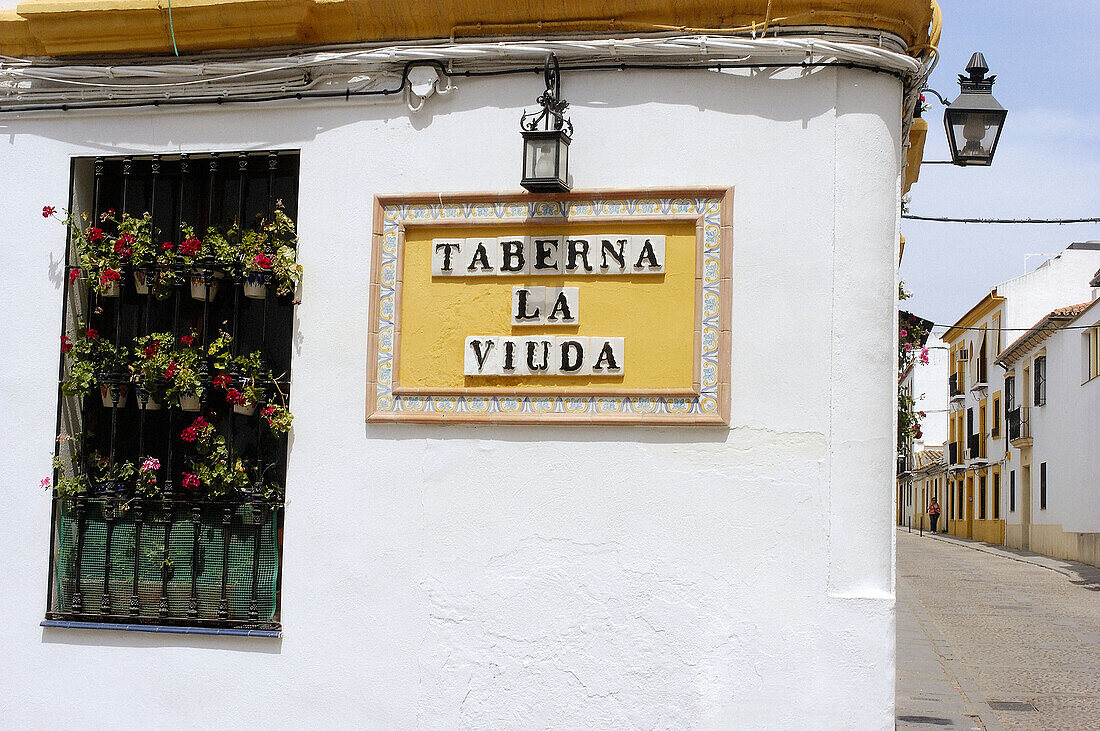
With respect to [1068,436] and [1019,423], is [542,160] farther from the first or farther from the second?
[1019,423]

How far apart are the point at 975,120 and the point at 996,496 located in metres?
38.0

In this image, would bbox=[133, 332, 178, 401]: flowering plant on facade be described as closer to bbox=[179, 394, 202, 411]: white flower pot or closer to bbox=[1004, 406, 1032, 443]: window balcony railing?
bbox=[179, 394, 202, 411]: white flower pot

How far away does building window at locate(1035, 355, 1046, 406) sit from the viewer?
1385 inches

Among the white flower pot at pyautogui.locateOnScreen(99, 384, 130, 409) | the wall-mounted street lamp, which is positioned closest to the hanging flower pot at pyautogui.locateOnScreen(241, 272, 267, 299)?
the white flower pot at pyautogui.locateOnScreen(99, 384, 130, 409)

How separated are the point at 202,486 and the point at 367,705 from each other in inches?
58.0

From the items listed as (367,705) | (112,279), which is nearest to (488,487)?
(367,705)

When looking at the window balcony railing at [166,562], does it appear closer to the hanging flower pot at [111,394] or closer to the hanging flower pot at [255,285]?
the hanging flower pot at [111,394]

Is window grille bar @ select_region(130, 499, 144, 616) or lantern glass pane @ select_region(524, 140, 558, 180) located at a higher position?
lantern glass pane @ select_region(524, 140, 558, 180)

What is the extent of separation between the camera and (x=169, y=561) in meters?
6.36

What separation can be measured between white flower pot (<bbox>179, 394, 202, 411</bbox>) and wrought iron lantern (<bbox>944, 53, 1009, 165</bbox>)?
533cm

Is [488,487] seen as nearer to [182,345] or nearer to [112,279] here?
[182,345]

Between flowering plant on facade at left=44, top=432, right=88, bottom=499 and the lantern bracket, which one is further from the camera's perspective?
flowering plant on facade at left=44, top=432, right=88, bottom=499

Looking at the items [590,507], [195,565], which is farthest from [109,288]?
[590,507]

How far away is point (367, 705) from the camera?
5996 mm
